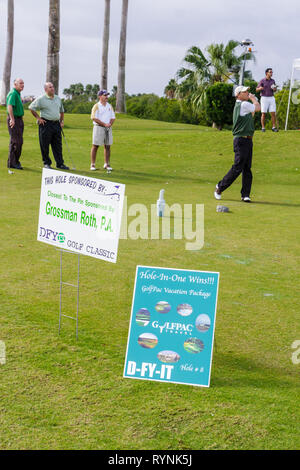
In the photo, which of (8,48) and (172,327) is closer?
(172,327)

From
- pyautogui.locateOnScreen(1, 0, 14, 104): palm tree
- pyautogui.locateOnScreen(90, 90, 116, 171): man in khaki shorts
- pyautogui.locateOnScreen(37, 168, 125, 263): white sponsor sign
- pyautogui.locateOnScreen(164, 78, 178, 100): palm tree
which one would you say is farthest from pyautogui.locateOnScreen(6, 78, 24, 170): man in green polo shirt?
pyautogui.locateOnScreen(164, 78, 178, 100): palm tree

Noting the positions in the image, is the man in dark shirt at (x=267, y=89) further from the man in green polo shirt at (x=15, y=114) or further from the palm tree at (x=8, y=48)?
the palm tree at (x=8, y=48)

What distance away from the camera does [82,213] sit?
14.5 feet

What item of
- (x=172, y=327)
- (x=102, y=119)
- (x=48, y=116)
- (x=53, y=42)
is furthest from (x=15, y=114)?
(x=172, y=327)

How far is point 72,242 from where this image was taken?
4.54 metres

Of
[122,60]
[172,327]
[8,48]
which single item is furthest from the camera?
[8,48]

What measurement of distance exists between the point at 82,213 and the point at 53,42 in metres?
20.0

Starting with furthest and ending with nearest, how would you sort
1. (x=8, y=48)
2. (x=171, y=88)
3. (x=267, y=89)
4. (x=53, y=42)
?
(x=171, y=88) < (x=8, y=48) < (x=53, y=42) < (x=267, y=89)

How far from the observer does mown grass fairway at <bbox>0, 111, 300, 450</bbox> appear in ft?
11.2

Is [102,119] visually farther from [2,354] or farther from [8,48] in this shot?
[8,48]

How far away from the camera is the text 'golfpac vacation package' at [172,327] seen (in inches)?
158

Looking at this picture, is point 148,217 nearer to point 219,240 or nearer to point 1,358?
point 219,240

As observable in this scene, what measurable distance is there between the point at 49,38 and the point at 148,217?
15.5 m
